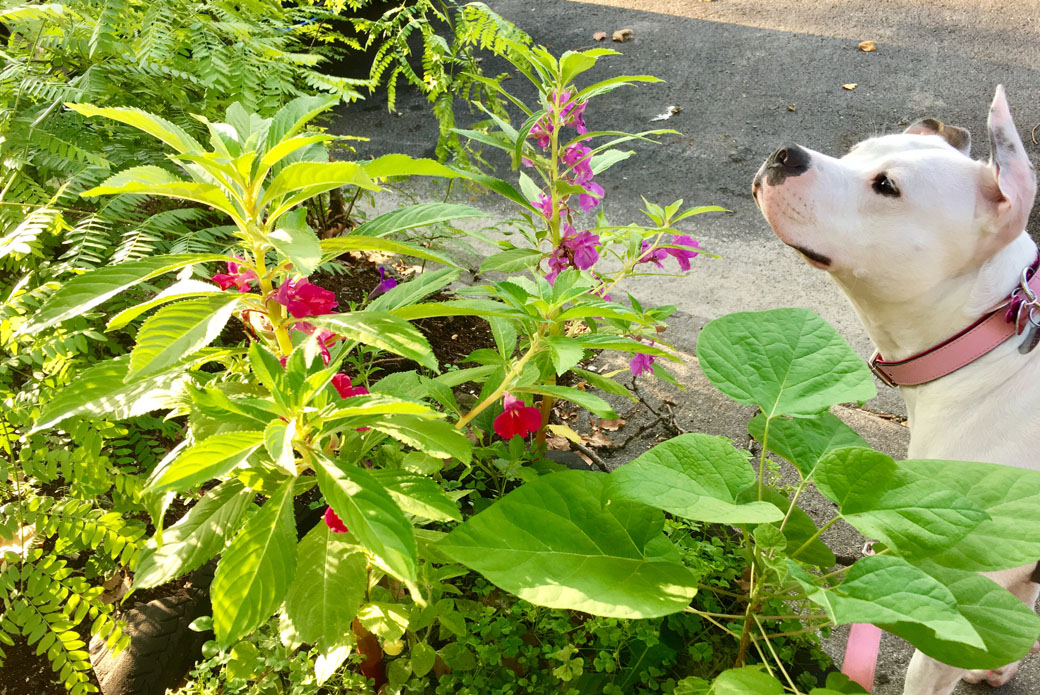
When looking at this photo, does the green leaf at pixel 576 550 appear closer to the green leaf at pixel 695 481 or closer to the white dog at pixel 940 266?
the green leaf at pixel 695 481

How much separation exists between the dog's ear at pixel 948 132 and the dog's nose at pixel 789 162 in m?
0.52

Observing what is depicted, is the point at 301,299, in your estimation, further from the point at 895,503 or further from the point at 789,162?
the point at 789,162

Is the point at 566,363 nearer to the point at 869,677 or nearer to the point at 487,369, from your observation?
the point at 487,369

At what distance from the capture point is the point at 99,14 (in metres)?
2.26

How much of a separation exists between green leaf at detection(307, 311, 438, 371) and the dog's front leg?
1516 millimetres

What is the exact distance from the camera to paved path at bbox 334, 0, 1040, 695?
3.98 meters

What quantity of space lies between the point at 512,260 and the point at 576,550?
0.77m

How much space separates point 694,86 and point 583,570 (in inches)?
215

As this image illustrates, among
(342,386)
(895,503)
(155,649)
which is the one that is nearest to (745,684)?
(895,503)

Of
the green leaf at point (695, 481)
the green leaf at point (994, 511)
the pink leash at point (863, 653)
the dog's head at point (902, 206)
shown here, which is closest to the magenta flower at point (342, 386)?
the green leaf at point (695, 481)

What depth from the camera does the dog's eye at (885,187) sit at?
1.87 metres

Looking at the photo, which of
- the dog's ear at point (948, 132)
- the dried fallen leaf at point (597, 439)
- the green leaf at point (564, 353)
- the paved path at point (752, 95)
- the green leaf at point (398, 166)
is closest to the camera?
the green leaf at point (398, 166)

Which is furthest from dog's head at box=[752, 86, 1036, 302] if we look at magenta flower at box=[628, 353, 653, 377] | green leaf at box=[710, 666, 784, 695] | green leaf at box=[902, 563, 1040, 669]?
green leaf at box=[710, 666, 784, 695]

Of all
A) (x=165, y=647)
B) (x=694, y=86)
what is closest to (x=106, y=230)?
(x=165, y=647)
